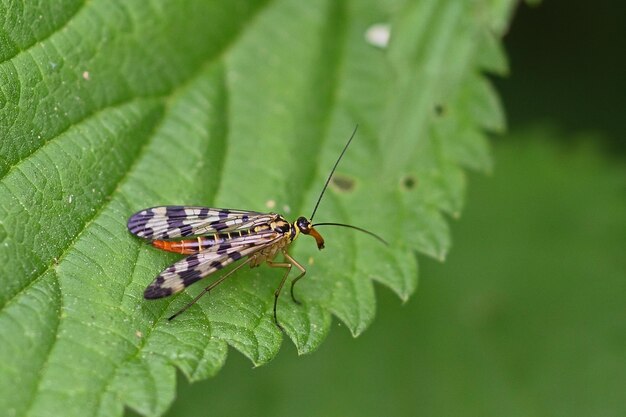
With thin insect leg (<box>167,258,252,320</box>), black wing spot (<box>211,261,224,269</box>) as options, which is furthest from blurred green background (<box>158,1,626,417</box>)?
black wing spot (<box>211,261,224,269</box>)

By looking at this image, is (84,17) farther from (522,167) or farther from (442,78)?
(522,167)

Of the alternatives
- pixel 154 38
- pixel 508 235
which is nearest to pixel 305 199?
pixel 154 38

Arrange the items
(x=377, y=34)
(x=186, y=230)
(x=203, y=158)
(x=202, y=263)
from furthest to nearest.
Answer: (x=377, y=34), (x=203, y=158), (x=186, y=230), (x=202, y=263)

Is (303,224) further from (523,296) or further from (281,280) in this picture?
(523,296)

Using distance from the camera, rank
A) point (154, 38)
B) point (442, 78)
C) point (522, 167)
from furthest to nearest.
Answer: point (522, 167), point (442, 78), point (154, 38)

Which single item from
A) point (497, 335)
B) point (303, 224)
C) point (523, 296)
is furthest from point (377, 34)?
point (497, 335)

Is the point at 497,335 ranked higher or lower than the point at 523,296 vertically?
lower

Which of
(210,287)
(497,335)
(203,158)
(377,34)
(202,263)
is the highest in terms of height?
(377,34)
